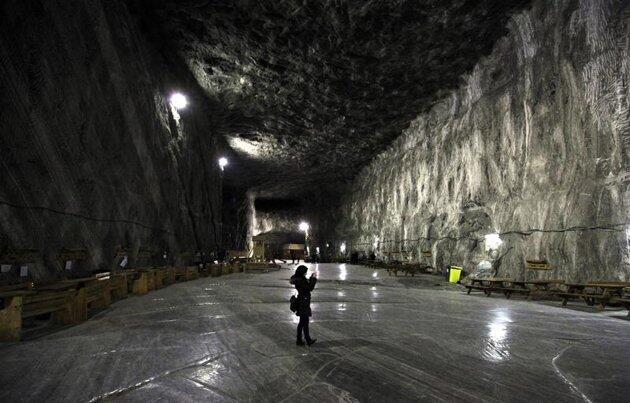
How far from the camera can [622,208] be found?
975 cm

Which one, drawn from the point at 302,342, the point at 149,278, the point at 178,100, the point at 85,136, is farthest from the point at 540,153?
the point at 178,100

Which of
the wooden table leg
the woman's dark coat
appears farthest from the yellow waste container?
the wooden table leg

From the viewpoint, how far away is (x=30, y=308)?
18.9ft

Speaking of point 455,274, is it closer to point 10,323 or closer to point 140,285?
point 140,285

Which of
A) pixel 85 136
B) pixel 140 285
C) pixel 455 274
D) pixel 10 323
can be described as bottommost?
pixel 455 274

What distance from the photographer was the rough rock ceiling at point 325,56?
14867 millimetres

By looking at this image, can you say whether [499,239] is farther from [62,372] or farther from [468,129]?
[62,372]

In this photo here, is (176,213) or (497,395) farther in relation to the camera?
(176,213)

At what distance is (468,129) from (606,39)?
28.0ft

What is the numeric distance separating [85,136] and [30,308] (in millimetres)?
6644

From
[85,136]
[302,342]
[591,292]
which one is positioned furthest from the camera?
[85,136]

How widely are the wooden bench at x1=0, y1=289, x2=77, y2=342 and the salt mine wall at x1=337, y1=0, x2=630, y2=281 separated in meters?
13.7

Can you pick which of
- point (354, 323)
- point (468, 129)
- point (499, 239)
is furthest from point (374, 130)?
point (354, 323)

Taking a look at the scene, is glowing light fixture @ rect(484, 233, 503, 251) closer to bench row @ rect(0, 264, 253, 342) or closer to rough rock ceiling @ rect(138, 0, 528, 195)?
rough rock ceiling @ rect(138, 0, 528, 195)
